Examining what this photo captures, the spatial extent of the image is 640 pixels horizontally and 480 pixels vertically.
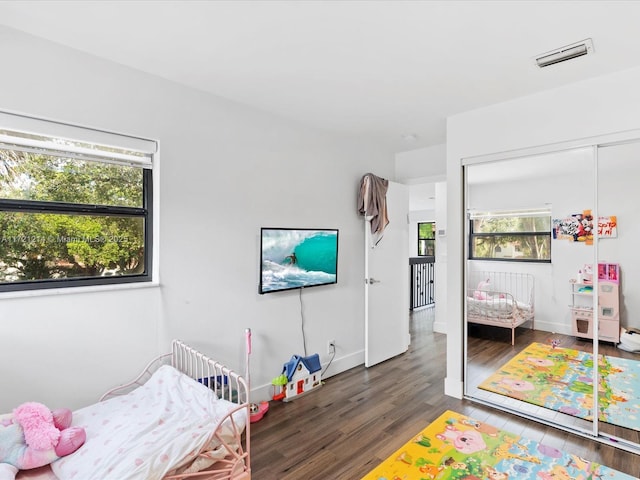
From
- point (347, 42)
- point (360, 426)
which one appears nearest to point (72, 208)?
point (347, 42)

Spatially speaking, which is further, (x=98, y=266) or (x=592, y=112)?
(x=592, y=112)

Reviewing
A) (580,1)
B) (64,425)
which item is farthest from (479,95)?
(64,425)

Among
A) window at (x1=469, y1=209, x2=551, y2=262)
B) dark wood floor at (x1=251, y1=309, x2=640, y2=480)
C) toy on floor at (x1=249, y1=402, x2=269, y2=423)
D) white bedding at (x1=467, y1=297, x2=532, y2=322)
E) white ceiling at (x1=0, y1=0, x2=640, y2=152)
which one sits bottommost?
dark wood floor at (x1=251, y1=309, x2=640, y2=480)

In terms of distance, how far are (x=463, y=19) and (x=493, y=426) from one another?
2.76 m

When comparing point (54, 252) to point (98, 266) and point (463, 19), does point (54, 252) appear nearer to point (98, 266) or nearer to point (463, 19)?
point (98, 266)

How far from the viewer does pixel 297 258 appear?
3166mm

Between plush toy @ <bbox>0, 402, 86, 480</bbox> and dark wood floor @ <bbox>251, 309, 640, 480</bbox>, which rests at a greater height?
plush toy @ <bbox>0, 402, 86, 480</bbox>

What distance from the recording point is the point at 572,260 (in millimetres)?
2594

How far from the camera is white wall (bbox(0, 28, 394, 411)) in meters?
1.93

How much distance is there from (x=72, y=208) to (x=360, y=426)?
8.24ft

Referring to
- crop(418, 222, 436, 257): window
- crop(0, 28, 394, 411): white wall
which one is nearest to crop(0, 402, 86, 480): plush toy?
crop(0, 28, 394, 411): white wall

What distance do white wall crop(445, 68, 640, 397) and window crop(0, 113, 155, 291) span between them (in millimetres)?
2554

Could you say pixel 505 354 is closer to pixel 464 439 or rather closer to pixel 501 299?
pixel 501 299

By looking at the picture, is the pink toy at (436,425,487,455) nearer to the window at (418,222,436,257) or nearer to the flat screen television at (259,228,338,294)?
the flat screen television at (259,228,338,294)
